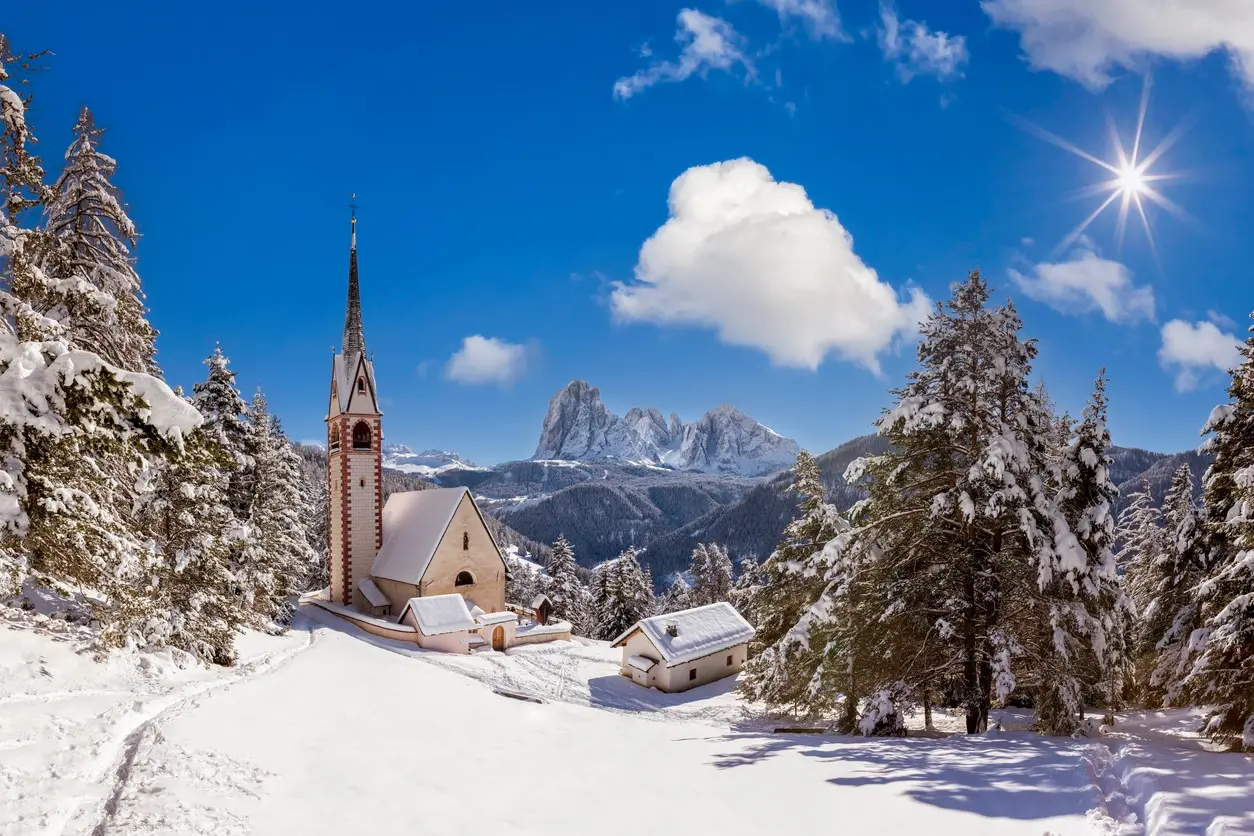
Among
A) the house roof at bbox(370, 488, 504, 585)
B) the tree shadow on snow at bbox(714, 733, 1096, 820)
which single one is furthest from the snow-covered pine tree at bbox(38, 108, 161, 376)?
the house roof at bbox(370, 488, 504, 585)

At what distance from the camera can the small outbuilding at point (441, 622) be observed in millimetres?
31281

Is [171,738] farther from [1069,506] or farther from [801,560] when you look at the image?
[801,560]

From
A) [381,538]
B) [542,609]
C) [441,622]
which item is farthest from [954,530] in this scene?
[542,609]

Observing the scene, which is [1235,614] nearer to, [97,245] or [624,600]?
[97,245]

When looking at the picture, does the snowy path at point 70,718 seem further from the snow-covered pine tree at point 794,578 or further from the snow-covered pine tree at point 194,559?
the snow-covered pine tree at point 794,578

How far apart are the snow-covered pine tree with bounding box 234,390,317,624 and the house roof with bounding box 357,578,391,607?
4701 millimetres

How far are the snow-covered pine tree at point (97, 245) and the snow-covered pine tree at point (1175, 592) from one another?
1059 inches

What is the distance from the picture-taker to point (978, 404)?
1264cm

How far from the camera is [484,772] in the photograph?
9586 millimetres

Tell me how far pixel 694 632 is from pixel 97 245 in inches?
1092

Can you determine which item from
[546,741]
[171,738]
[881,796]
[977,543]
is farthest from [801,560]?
[171,738]

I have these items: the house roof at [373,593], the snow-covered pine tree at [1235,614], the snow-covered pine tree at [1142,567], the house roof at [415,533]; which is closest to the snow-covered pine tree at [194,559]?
the house roof at [415,533]

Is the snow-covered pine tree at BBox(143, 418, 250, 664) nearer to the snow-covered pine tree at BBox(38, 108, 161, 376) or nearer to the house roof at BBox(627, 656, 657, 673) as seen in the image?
the snow-covered pine tree at BBox(38, 108, 161, 376)

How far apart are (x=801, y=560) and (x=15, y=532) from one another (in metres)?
20.5
